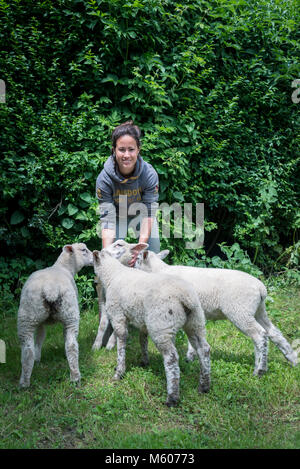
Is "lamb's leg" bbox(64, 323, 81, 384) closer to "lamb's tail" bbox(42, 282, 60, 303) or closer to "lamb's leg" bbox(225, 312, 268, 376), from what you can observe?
"lamb's tail" bbox(42, 282, 60, 303)

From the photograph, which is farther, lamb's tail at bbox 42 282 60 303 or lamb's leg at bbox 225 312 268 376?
lamb's leg at bbox 225 312 268 376

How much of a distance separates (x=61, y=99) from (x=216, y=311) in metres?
3.81

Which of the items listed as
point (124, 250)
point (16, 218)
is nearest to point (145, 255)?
point (124, 250)

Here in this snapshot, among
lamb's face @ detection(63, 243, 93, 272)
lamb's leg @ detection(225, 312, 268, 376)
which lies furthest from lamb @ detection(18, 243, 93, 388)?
lamb's leg @ detection(225, 312, 268, 376)

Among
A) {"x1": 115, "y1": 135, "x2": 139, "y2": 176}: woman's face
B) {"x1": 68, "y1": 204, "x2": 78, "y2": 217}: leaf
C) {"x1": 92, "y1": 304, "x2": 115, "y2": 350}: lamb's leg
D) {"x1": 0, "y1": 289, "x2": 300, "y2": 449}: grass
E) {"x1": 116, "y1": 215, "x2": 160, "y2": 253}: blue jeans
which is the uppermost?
{"x1": 115, "y1": 135, "x2": 139, "y2": 176}: woman's face

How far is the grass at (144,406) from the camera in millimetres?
3025

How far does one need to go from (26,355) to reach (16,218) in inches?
108

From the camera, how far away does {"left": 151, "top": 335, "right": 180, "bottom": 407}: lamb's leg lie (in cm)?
340

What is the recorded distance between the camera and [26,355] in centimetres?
365

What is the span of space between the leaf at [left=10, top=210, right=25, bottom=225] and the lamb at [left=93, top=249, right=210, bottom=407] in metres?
2.34

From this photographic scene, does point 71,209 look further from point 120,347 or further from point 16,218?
point 120,347

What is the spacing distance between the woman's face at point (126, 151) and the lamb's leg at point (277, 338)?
7.25 ft

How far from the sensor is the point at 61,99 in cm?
584
